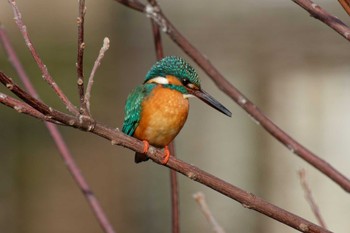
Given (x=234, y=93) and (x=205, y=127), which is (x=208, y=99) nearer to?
(x=234, y=93)

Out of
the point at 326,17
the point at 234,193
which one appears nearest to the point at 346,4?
the point at 326,17

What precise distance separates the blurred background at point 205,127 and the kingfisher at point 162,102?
6.84 ft

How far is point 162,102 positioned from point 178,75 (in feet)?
0.24

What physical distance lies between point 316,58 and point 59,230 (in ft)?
5.56

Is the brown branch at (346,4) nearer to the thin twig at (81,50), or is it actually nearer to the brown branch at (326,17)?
the brown branch at (326,17)

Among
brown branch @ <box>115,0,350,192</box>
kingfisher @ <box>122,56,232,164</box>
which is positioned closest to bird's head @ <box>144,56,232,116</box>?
kingfisher @ <box>122,56,232,164</box>

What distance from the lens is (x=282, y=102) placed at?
3.62 metres

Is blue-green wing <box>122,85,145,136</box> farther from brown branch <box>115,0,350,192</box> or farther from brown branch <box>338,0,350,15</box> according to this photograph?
brown branch <box>338,0,350,15</box>

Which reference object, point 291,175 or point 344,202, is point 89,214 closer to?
point 291,175

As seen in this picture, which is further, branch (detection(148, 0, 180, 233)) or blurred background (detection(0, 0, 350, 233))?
blurred background (detection(0, 0, 350, 233))

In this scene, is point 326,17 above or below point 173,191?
above

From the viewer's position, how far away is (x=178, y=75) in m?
1.39

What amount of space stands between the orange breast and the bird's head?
18mm

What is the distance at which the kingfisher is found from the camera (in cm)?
138
